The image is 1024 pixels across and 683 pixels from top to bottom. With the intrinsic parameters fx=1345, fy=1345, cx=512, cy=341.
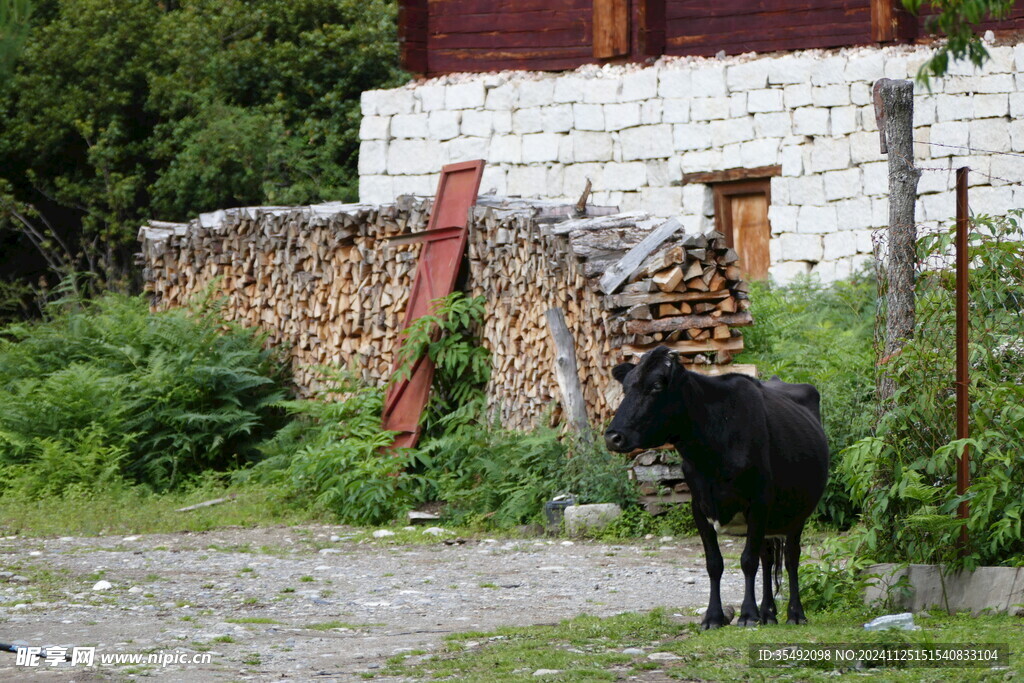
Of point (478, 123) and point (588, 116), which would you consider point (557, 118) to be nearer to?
point (588, 116)

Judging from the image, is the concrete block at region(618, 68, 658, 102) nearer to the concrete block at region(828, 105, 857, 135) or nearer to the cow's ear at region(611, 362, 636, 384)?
the concrete block at region(828, 105, 857, 135)

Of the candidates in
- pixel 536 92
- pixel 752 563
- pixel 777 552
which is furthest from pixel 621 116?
pixel 752 563

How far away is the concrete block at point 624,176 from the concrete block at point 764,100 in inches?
63.8

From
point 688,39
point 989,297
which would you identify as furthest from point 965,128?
point 989,297

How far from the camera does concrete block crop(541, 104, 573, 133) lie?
59.3 ft

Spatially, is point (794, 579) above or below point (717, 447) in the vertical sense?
below

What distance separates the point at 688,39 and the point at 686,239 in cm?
819

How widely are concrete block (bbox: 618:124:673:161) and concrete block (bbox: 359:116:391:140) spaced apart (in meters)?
3.62

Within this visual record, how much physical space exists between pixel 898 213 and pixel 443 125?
1206 centimetres

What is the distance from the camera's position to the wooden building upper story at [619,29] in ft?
55.3

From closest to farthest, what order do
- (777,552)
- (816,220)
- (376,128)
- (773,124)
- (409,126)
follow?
(777,552), (816,220), (773,124), (409,126), (376,128)

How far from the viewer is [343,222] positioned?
46.1 feet

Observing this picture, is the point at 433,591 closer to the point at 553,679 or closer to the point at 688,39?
the point at 553,679

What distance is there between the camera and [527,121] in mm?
18359
